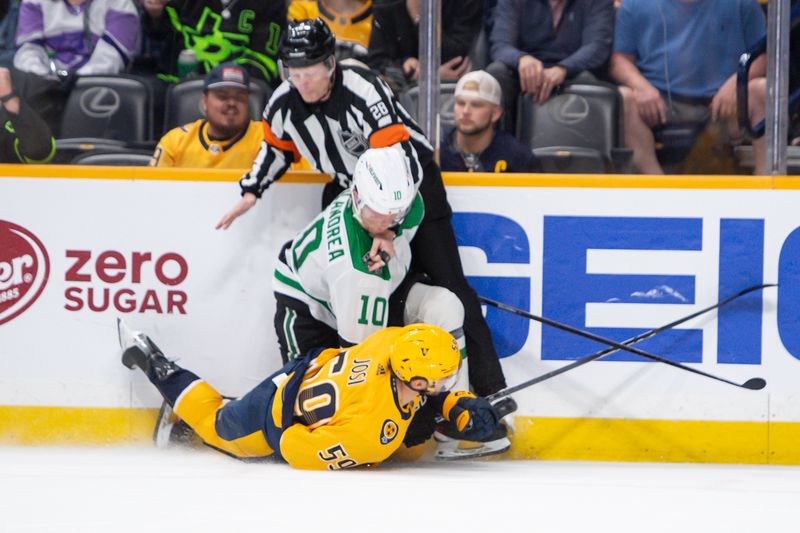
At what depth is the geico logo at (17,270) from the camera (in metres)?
3.52

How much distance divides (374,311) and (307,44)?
81cm

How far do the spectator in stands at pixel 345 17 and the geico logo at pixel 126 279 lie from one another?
900 mm

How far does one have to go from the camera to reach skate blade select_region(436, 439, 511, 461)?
11.1 feet

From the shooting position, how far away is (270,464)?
3152 mm

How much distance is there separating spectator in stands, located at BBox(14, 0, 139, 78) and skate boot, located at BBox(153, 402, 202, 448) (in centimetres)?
117

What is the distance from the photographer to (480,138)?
346cm

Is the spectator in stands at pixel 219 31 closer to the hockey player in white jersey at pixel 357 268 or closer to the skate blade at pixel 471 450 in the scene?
the hockey player in white jersey at pixel 357 268

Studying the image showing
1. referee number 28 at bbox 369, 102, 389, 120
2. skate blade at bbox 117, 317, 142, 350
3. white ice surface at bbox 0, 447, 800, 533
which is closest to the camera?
white ice surface at bbox 0, 447, 800, 533

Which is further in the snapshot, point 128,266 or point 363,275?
point 128,266

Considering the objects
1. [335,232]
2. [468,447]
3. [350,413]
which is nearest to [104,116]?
[335,232]

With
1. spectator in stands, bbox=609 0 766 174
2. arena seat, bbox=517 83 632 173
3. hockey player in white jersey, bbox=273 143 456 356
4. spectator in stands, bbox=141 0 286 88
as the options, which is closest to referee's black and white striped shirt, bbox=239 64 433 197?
hockey player in white jersey, bbox=273 143 456 356

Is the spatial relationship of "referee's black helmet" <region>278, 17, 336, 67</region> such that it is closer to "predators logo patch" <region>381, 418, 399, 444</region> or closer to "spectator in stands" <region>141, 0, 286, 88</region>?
"spectator in stands" <region>141, 0, 286, 88</region>

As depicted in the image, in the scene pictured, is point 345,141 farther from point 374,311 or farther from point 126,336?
point 126,336

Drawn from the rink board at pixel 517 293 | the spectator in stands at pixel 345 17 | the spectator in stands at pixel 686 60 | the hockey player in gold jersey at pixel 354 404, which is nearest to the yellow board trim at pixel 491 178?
the rink board at pixel 517 293
